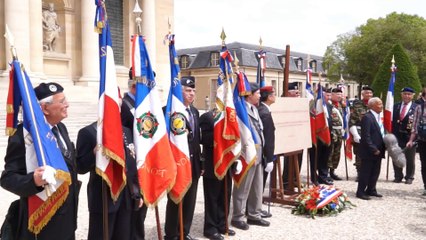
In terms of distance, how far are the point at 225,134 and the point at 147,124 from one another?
171 centimetres

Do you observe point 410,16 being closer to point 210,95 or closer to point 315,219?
point 210,95

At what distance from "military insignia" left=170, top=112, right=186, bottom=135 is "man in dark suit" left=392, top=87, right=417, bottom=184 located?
22.6 feet

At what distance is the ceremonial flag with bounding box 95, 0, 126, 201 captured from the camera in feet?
12.4

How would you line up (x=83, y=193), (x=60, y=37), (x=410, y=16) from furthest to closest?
(x=410, y=16) < (x=60, y=37) < (x=83, y=193)

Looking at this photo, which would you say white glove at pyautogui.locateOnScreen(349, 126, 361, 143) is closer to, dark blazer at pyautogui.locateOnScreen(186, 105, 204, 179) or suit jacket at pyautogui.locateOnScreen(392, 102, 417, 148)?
suit jacket at pyautogui.locateOnScreen(392, 102, 417, 148)

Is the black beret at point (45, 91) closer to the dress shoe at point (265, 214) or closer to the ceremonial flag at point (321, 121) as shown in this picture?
the dress shoe at point (265, 214)

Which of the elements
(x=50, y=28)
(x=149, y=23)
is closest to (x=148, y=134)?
(x=50, y=28)

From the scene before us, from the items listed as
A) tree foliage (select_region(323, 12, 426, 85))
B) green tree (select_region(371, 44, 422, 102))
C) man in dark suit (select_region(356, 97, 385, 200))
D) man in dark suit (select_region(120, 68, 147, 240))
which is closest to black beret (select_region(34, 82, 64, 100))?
man in dark suit (select_region(120, 68, 147, 240))

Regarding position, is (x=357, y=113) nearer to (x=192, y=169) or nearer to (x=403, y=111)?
(x=403, y=111)

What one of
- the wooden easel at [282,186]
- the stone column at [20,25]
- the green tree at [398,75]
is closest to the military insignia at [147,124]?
the wooden easel at [282,186]

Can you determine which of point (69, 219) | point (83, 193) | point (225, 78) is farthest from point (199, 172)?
point (83, 193)

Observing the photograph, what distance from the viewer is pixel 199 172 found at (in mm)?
5688

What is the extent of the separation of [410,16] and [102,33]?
5160 cm

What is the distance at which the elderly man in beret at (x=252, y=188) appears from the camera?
6320mm
